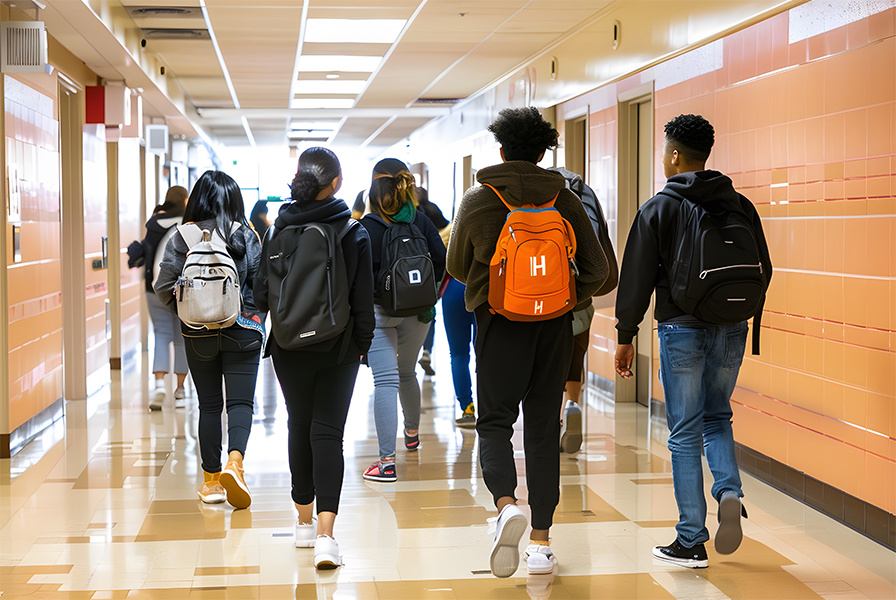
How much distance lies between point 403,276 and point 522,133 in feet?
4.92

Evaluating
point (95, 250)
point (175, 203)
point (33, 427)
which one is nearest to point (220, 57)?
point (95, 250)

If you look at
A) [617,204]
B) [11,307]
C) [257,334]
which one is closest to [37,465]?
[11,307]

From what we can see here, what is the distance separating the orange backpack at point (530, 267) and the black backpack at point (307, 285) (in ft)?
1.88

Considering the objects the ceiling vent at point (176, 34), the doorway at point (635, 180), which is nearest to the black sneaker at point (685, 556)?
the doorway at point (635, 180)

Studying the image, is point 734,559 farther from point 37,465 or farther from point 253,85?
point 253,85

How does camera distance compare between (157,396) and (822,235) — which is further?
(157,396)

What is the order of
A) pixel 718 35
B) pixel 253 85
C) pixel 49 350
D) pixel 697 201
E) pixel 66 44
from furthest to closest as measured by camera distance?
pixel 253 85 < pixel 66 44 < pixel 49 350 < pixel 718 35 < pixel 697 201

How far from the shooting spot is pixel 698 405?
338 centimetres

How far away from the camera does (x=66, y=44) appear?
7055mm

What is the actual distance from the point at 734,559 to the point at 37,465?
3.70 m

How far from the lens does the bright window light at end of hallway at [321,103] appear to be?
42.2 feet

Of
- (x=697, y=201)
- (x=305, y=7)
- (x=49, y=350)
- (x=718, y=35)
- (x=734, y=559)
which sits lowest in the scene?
(x=734, y=559)

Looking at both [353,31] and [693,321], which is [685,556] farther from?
[353,31]

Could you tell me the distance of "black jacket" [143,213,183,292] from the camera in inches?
268
